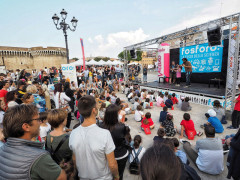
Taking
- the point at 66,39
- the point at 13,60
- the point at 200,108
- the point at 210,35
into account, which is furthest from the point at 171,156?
the point at 13,60

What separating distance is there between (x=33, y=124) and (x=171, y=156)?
1276 millimetres

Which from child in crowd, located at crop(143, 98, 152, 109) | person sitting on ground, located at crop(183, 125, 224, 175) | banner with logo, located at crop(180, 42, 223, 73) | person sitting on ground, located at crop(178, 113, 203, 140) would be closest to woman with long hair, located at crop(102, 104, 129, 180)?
person sitting on ground, located at crop(183, 125, 224, 175)

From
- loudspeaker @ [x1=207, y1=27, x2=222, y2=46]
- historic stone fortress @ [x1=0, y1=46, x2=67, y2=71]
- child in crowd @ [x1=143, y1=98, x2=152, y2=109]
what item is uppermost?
historic stone fortress @ [x1=0, y1=46, x2=67, y2=71]

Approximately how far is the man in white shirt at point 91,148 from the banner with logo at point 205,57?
1114 cm

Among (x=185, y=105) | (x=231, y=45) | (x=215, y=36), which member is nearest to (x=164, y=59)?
(x=215, y=36)

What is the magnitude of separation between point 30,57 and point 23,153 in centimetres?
5322

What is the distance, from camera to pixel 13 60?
38.4 m

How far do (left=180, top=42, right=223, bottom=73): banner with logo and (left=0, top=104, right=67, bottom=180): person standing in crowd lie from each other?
1175 cm

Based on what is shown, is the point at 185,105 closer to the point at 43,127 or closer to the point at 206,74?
the point at 206,74

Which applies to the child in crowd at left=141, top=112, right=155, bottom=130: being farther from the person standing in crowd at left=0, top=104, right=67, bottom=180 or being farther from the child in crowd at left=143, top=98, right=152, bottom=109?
the person standing in crowd at left=0, top=104, right=67, bottom=180

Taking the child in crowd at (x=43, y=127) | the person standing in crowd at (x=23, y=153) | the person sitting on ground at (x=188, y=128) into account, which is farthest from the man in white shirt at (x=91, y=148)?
A: the person sitting on ground at (x=188, y=128)

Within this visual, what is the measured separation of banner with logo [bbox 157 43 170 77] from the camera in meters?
11.4

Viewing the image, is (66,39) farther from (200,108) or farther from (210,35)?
(200,108)

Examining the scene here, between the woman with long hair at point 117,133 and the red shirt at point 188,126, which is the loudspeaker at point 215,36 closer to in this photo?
the red shirt at point 188,126
